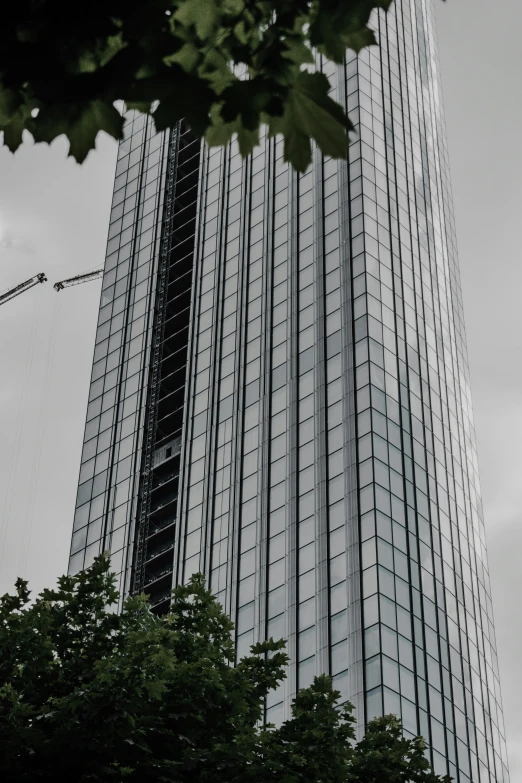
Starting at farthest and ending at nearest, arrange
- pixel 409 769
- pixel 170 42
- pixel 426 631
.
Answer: pixel 426 631 → pixel 409 769 → pixel 170 42

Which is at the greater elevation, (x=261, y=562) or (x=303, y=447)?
(x=303, y=447)

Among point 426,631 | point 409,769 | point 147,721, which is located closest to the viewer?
point 147,721

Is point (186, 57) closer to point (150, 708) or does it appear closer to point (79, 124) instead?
point (79, 124)

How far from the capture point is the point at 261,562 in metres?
65.0

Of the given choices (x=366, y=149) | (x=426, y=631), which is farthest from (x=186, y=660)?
(x=366, y=149)

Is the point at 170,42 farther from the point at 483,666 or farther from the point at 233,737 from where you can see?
the point at 483,666

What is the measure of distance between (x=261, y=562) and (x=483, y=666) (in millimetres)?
14999

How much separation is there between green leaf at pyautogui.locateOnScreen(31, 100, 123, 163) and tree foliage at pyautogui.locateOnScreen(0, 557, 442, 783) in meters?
11.5

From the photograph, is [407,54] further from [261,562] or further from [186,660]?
[186,660]

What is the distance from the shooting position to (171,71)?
→ 246 inches

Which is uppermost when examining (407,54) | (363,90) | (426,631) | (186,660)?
(407,54)

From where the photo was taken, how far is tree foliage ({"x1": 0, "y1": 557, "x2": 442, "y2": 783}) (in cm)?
1633

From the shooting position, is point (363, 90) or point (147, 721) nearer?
point (147, 721)

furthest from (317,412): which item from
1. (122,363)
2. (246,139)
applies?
(246,139)
